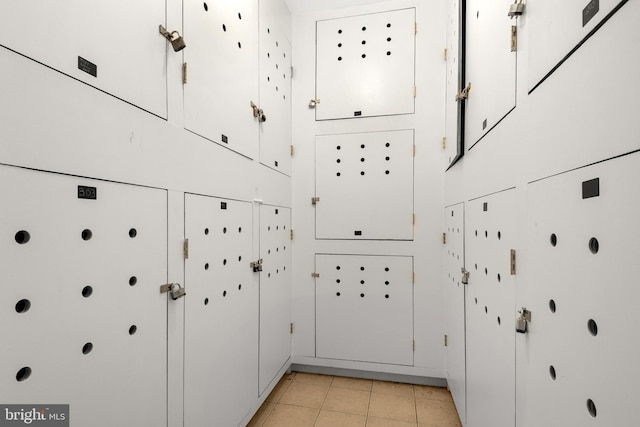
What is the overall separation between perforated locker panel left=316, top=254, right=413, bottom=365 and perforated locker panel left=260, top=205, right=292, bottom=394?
0.29 meters

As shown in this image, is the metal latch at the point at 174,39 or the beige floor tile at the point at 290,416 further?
the beige floor tile at the point at 290,416

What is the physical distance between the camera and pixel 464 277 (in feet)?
5.79

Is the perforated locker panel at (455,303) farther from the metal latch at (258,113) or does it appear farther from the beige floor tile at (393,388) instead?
the metal latch at (258,113)

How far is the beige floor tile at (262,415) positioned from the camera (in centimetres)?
205

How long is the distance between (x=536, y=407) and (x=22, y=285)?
147 centimetres

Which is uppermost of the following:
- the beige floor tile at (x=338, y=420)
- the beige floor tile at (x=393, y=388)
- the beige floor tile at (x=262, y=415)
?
the beige floor tile at (x=262, y=415)

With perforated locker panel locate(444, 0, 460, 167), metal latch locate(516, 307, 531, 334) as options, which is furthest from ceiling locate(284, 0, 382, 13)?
metal latch locate(516, 307, 531, 334)

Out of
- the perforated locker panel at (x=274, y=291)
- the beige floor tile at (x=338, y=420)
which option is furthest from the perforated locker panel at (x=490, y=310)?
the perforated locker panel at (x=274, y=291)

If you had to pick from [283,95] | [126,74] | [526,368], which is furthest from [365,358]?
[126,74]

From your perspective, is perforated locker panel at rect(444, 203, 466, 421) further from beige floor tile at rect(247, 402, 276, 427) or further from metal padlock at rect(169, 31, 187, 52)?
metal padlock at rect(169, 31, 187, 52)

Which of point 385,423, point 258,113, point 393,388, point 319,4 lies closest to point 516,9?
point 258,113

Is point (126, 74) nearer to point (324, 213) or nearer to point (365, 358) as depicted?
point (324, 213)

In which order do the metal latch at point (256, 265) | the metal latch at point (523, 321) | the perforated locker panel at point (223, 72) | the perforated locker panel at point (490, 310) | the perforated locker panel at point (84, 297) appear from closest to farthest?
A: the perforated locker panel at point (84, 297)
the metal latch at point (523, 321)
the perforated locker panel at point (490, 310)
the perforated locker panel at point (223, 72)
the metal latch at point (256, 265)

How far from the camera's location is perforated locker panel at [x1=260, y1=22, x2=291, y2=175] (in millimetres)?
2227
